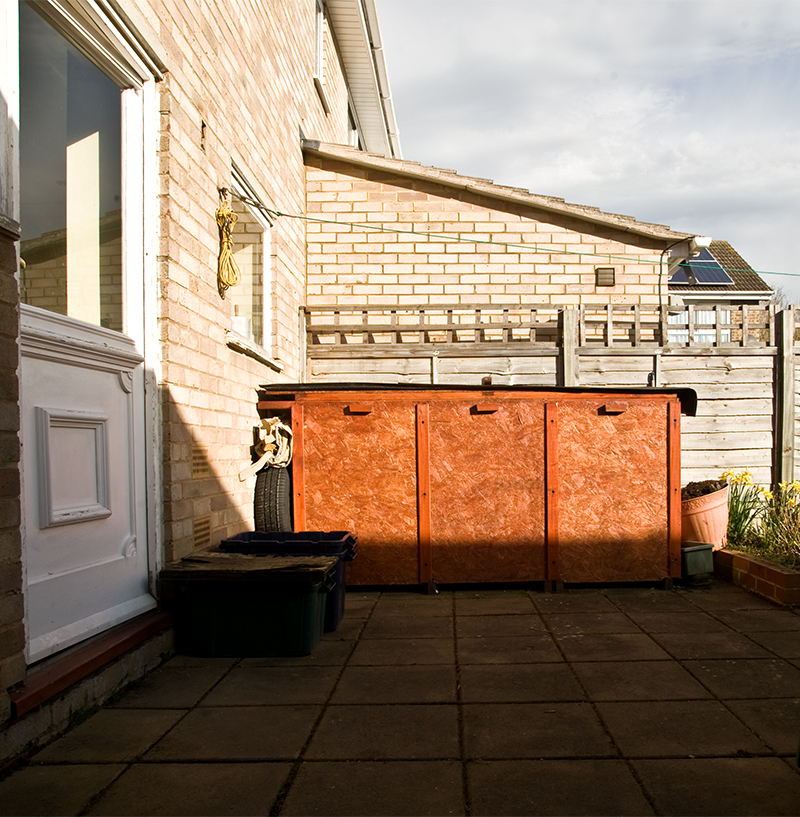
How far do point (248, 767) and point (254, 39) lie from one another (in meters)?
5.94

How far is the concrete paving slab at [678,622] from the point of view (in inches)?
183

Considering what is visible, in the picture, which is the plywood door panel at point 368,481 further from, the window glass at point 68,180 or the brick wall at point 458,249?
the brick wall at point 458,249

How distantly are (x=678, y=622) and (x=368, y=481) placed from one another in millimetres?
2579

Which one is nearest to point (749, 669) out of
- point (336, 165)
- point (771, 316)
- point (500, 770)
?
point (500, 770)

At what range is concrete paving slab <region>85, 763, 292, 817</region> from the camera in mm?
2354

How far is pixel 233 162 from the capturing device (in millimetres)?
5629

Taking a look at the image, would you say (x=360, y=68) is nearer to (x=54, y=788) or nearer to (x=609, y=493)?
(x=609, y=493)

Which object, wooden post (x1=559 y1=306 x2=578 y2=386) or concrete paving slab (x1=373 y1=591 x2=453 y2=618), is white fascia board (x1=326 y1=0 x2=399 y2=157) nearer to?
wooden post (x1=559 y1=306 x2=578 y2=386)

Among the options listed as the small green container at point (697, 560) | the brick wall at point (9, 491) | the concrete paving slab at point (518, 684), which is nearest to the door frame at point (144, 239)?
the brick wall at point (9, 491)

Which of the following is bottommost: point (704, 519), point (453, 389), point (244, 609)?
point (244, 609)

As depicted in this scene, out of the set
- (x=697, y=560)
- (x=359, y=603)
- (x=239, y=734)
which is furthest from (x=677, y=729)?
(x=697, y=560)

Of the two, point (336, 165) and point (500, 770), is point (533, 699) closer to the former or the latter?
point (500, 770)

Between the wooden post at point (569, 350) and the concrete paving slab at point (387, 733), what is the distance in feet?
18.1

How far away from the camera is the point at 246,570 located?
4.02 metres
